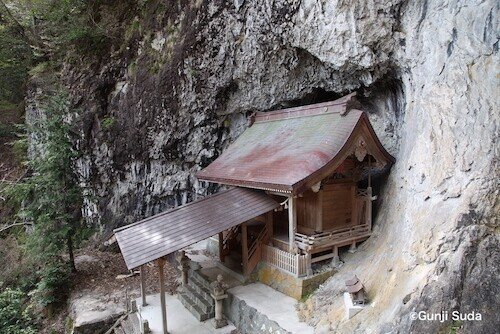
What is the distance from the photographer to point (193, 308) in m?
9.71

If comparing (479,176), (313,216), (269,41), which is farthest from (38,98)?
(479,176)

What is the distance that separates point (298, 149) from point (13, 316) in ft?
36.2

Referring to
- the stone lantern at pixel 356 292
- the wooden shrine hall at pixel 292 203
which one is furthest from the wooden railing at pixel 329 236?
the stone lantern at pixel 356 292

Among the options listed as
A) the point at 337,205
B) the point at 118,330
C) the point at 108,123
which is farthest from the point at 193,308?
the point at 108,123

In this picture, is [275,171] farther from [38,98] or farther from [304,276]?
[38,98]

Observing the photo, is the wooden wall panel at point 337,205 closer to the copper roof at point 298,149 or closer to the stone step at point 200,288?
the copper roof at point 298,149

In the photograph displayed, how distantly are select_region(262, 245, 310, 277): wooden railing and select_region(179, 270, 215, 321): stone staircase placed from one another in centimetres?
207

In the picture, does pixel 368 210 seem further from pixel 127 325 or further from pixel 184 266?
pixel 127 325

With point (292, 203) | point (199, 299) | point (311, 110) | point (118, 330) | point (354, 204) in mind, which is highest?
point (311, 110)

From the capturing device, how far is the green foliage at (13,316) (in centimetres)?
1052

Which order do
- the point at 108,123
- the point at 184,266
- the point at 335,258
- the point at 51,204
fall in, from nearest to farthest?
the point at 335,258, the point at 184,266, the point at 51,204, the point at 108,123

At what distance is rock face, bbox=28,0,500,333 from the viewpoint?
6.10 meters

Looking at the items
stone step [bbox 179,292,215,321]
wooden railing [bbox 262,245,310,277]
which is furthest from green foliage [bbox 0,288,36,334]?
wooden railing [bbox 262,245,310,277]

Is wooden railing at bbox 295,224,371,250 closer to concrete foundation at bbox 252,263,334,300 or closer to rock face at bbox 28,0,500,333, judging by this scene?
rock face at bbox 28,0,500,333
